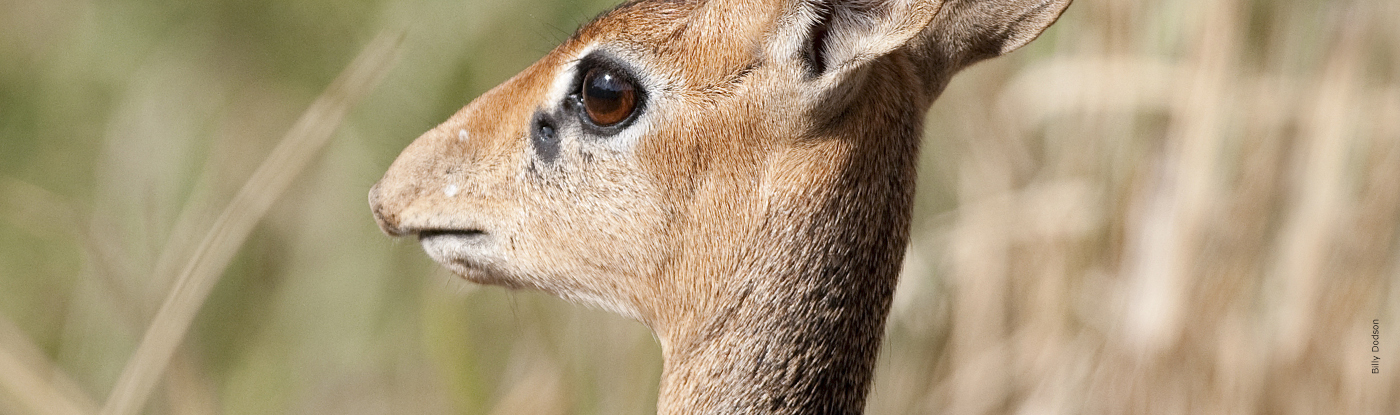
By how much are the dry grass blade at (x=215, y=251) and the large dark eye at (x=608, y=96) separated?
0.67 m

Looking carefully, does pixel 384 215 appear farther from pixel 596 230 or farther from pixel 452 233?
pixel 596 230

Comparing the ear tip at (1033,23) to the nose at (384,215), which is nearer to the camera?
the ear tip at (1033,23)

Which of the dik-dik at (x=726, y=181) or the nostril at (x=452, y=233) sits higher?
the dik-dik at (x=726, y=181)

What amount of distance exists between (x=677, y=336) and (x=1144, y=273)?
1.30 meters

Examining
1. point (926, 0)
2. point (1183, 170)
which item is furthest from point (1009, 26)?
point (1183, 170)

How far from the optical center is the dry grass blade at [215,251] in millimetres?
2311

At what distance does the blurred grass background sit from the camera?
2699 millimetres

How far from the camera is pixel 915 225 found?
3.63 metres

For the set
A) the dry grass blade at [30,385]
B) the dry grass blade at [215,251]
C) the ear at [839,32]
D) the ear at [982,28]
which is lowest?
the dry grass blade at [30,385]

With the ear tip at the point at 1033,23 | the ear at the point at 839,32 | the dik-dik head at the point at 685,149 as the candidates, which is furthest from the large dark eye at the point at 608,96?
the ear tip at the point at 1033,23

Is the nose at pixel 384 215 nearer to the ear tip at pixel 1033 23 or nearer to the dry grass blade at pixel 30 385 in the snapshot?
the dry grass blade at pixel 30 385

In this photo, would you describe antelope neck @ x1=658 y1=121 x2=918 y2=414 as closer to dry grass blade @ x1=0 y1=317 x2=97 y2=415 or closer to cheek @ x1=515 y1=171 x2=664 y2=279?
cheek @ x1=515 y1=171 x2=664 y2=279

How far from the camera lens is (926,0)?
157cm

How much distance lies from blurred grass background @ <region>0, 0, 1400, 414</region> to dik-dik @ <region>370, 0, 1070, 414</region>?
2.58ft
